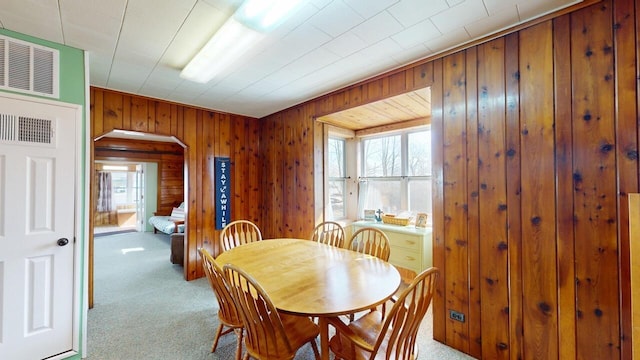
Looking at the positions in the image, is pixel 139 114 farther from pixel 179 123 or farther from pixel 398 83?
pixel 398 83

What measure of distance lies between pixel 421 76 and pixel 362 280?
1.88 m

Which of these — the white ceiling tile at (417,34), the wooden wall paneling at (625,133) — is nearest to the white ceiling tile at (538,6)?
the wooden wall paneling at (625,133)

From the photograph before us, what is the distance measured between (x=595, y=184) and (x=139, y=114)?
175 inches

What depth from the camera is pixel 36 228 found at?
194 cm

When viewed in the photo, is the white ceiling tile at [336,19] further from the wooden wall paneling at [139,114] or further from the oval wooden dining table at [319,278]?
the wooden wall paneling at [139,114]

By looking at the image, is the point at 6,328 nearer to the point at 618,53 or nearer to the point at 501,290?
the point at 501,290

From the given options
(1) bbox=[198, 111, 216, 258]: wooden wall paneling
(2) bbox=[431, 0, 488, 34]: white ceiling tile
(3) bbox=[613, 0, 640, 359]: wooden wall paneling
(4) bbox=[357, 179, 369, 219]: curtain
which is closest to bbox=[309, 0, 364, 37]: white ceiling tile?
(2) bbox=[431, 0, 488, 34]: white ceiling tile

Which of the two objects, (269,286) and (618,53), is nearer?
(618,53)

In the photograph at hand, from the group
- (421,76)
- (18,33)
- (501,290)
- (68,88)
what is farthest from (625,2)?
(18,33)

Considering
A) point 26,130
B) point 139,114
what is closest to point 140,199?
point 139,114

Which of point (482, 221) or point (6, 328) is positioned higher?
point (482, 221)

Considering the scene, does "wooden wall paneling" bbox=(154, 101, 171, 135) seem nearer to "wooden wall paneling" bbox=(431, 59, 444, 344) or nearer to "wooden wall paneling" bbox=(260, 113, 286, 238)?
"wooden wall paneling" bbox=(260, 113, 286, 238)

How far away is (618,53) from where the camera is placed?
147 cm

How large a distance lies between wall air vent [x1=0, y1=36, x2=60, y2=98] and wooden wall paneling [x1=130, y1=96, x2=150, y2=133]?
115 cm
